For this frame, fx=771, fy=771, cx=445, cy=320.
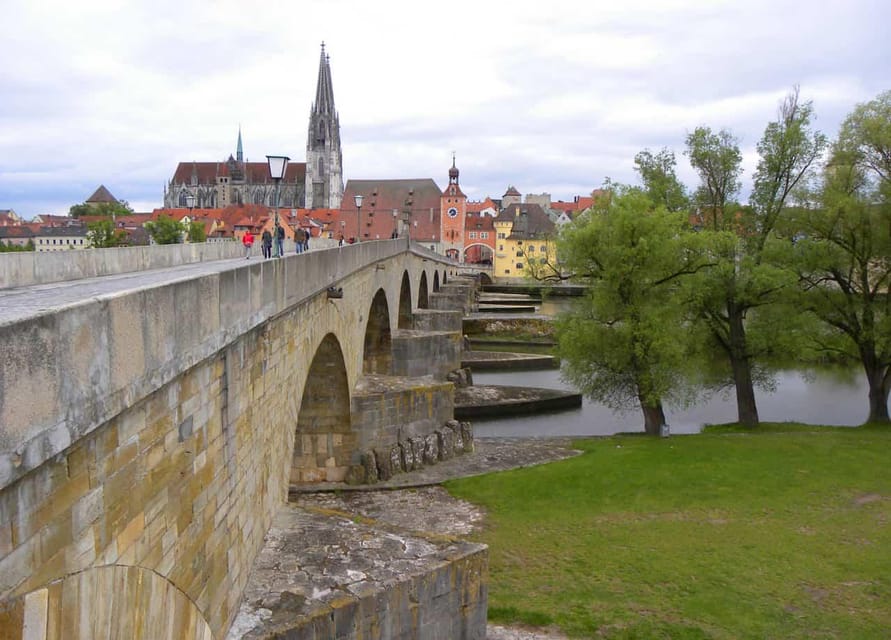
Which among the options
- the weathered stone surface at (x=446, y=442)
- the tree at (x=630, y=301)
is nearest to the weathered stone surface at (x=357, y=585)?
the weathered stone surface at (x=446, y=442)

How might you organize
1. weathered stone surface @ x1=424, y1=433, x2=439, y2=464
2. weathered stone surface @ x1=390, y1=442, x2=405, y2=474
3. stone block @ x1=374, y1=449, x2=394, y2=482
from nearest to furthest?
stone block @ x1=374, y1=449, x2=394, y2=482 < weathered stone surface @ x1=390, y1=442, x2=405, y2=474 < weathered stone surface @ x1=424, y1=433, x2=439, y2=464

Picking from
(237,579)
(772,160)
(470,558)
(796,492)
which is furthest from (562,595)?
(772,160)

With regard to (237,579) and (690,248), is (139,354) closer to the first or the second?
(237,579)

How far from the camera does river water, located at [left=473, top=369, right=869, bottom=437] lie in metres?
28.7

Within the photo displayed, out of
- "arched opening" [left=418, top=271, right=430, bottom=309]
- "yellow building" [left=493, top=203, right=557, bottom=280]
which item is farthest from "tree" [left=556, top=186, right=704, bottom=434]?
"yellow building" [left=493, top=203, right=557, bottom=280]

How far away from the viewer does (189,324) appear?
5496mm

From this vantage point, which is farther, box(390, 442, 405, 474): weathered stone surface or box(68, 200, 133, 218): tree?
box(68, 200, 133, 218): tree

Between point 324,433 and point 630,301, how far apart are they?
34.2ft

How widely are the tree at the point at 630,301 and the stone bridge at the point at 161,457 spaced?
11.0 m

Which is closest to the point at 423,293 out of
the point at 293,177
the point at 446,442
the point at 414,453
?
the point at 446,442

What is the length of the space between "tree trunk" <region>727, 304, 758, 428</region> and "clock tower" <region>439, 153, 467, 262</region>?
7297 centimetres

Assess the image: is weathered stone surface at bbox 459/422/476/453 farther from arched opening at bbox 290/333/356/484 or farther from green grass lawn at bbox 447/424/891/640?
arched opening at bbox 290/333/356/484

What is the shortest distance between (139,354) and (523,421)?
2602 cm

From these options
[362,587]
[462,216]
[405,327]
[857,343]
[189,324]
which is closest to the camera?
[189,324]
